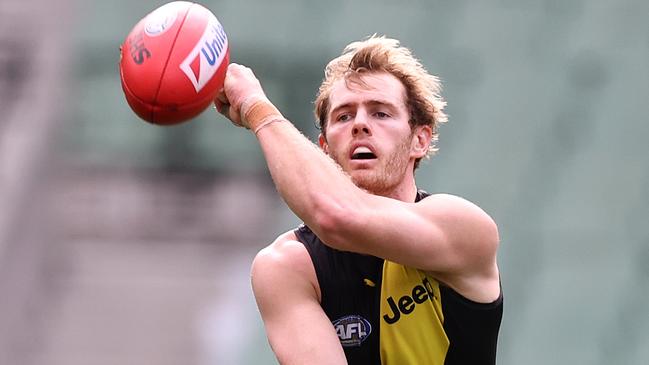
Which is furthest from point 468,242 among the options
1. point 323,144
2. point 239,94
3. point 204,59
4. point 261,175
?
point 261,175

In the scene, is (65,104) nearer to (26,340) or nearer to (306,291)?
(26,340)

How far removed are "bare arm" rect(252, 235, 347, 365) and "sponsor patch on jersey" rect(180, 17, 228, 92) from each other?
0.62 m

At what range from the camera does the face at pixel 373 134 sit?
4039mm

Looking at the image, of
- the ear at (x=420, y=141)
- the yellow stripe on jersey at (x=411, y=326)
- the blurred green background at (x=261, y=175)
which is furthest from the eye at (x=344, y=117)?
the blurred green background at (x=261, y=175)

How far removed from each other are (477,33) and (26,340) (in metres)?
5.49

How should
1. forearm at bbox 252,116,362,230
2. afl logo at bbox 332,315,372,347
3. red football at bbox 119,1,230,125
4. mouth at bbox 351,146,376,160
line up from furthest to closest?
mouth at bbox 351,146,376,160 < afl logo at bbox 332,315,372,347 < red football at bbox 119,1,230,125 < forearm at bbox 252,116,362,230

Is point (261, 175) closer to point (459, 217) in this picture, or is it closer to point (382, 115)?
point (382, 115)

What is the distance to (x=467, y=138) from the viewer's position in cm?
1247

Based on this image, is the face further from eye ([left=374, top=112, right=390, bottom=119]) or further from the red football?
the red football

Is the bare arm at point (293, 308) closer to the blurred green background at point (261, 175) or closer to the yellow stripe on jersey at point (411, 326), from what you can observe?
the yellow stripe on jersey at point (411, 326)

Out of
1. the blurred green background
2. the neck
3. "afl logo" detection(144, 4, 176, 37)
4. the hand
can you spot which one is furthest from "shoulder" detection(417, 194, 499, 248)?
the blurred green background

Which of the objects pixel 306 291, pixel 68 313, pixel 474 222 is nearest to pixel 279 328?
pixel 306 291

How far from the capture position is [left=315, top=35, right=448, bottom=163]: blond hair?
4305mm

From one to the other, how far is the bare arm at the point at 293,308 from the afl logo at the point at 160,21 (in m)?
0.79
